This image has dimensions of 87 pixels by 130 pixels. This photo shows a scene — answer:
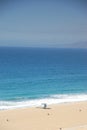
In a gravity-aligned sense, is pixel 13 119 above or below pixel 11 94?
below

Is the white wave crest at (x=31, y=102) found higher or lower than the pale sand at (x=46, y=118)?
higher

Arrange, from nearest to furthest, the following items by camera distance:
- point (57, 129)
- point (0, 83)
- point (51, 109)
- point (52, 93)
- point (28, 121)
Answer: point (57, 129)
point (28, 121)
point (51, 109)
point (52, 93)
point (0, 83)

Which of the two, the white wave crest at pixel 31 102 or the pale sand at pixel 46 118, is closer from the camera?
the pale sand at pixel 46 118

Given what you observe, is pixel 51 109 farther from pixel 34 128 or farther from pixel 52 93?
pixel 52 93

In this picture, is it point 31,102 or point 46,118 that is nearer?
point 46,118

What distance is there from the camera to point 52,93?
9.80 m

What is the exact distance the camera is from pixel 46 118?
561cm

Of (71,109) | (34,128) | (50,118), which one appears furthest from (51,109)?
(34,128)

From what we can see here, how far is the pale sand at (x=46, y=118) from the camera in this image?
5.02 metres

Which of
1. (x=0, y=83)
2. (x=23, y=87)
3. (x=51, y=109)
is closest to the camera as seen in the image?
(x=51, y=109)

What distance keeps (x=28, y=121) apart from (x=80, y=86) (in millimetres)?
6065

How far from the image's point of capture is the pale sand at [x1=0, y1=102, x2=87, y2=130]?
502cm

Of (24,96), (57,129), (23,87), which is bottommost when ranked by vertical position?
(57,129)

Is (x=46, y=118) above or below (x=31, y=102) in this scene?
below
